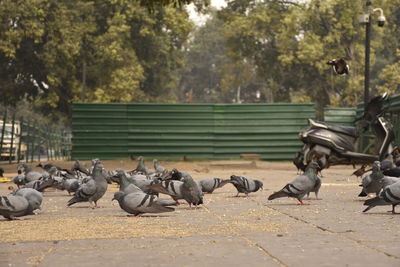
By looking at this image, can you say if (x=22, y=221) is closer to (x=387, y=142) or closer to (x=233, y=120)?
(x=387, y=142)

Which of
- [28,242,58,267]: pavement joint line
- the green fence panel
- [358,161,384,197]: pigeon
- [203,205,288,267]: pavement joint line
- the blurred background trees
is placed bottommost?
[28,242,58,267]: pavement joint line

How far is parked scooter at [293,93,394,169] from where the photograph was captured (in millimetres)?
23328

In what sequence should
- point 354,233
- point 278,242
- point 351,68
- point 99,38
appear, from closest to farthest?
point 278,242 → point 354,233 → point 99,38 → point 351,68

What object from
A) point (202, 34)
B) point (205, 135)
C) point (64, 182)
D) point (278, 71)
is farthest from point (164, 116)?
point (202, 34)

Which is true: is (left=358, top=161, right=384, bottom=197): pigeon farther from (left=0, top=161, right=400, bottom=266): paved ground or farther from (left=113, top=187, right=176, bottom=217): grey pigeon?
(left=113, top=187, right=176, bottom=217): grey pigeon

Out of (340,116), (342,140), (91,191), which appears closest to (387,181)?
(91,191)

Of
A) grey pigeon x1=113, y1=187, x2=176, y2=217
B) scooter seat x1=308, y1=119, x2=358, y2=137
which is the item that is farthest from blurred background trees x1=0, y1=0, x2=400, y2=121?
grey pigeon x1=113, y1=187, x2=176, y2=217

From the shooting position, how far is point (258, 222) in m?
9.57

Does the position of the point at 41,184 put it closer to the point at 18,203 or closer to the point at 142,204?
the point at 18,203

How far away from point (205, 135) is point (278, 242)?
25.6 m

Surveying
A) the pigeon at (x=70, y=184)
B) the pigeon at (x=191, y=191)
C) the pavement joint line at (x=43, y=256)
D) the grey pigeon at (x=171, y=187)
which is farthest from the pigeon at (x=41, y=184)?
the pavement joint line at (x=43, y=256)

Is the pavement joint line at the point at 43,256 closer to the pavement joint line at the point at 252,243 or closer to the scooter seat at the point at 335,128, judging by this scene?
the pavement joint line at the point at 252,243

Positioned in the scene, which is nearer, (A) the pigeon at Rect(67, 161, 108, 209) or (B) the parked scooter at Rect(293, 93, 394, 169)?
(A) the pigeon at Rect(67, 161, 108, 209)

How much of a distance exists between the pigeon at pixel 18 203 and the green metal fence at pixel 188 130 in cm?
2164
